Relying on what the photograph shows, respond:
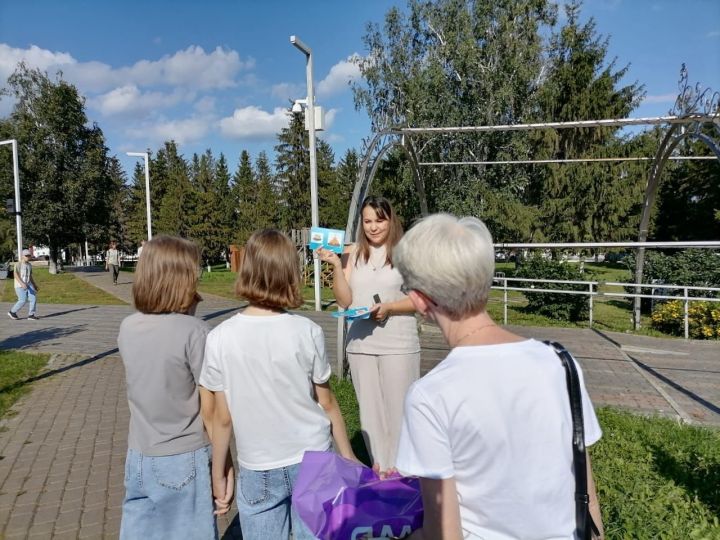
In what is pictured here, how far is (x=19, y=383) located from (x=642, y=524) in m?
6.98

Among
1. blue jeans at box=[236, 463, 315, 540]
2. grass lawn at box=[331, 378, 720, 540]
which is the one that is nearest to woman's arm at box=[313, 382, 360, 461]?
blue jeans at box=[236, 463, 315, 540]

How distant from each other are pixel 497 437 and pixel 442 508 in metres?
0.20

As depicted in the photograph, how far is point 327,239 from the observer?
364 centimetres

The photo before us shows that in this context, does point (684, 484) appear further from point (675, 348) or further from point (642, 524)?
point (675, 348)

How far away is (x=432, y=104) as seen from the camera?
71.9 feet

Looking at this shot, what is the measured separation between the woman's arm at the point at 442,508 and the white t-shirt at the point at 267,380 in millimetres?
965

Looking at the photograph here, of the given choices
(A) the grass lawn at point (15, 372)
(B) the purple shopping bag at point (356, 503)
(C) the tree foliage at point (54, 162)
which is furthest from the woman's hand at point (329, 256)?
(C) the tree foliage at point (54, 162)

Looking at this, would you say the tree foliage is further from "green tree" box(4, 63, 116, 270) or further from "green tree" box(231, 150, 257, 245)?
"green tree" box(231, 150, 257, 245)

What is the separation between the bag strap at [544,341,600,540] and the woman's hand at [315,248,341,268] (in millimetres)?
2126

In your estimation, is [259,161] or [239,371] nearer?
[239,371]

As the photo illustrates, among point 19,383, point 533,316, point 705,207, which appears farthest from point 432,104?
point 705,207

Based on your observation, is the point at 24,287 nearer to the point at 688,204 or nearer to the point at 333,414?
the point at 333,414

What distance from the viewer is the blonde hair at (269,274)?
210 centimetres

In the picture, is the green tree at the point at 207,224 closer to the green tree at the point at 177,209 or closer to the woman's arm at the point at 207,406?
the green tree at the point at 177,209
